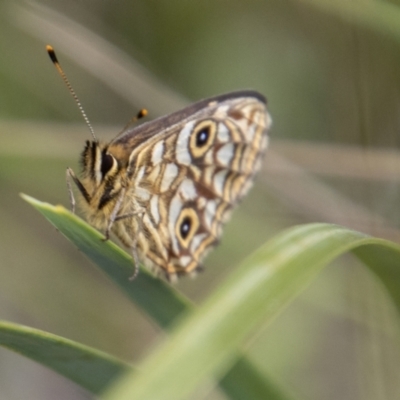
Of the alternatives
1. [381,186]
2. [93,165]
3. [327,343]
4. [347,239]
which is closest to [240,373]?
[347,239]

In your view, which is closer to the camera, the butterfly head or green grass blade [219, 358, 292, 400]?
green grass blade [219, 358, 292, 400]

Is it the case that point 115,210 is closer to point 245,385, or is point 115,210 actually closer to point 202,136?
point 202,136

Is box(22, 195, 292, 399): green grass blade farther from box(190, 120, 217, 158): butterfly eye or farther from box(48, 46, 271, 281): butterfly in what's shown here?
box(190, 120, 217, 158): butterfly eye

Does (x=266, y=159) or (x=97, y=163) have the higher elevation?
(x=266, y=159)

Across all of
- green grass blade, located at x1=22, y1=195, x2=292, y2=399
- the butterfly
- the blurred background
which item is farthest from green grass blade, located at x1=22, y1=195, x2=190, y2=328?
the blurred background

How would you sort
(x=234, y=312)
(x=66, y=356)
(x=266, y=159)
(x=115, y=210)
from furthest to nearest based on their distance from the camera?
(x=266, y=159)
(x=115, y=210)
(x=66, y=356)
(x=234, y=312)

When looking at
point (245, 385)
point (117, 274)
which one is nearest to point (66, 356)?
point (117, 274)

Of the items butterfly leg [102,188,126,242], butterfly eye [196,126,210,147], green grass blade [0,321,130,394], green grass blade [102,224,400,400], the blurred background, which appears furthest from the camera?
the blurred background
